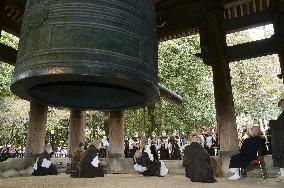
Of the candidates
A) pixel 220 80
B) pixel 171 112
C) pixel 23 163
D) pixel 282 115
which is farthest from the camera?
pixel 171 112

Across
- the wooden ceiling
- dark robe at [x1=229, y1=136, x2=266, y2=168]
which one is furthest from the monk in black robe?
dark robe at [x1=229, y1=136, x2=266, y2=168]

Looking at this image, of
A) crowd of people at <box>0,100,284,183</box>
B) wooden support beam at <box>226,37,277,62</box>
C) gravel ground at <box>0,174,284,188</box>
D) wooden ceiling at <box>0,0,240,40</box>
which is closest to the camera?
gravel ground at <box>0,174,284,188</box>

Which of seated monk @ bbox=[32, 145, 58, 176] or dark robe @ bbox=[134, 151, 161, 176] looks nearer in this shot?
dark robe @ bbox=[134, 151, 161, 176]

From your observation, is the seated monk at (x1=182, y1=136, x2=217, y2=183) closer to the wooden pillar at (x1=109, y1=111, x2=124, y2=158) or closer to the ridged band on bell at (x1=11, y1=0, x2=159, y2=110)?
the wooden pillar at (x1=109, y1=111, x2=124, y2=158)

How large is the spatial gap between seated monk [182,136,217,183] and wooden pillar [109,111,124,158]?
10.2 feet

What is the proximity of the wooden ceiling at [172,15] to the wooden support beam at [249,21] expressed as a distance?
26.3 inches

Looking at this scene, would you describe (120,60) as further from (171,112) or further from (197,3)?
(171,112)

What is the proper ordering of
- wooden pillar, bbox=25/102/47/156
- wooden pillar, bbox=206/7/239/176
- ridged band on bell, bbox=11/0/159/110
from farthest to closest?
wooden pillar, bbox=25/102/47/156, wooden pillar, bbox=206/7/239/176, ridged band on bell, bbox=11/0/159/110

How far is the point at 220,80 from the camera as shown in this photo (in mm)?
6484

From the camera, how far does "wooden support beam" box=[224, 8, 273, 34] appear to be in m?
6.73

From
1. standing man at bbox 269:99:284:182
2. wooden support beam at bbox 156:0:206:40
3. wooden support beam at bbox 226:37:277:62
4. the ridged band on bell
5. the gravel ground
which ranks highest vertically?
wooden support beam at bbox 156:0:206:40

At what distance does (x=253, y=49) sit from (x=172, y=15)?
2077mm

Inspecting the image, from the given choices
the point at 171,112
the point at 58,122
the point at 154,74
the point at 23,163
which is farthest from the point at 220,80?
the point at 58,122

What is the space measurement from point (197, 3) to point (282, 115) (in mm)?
3462
